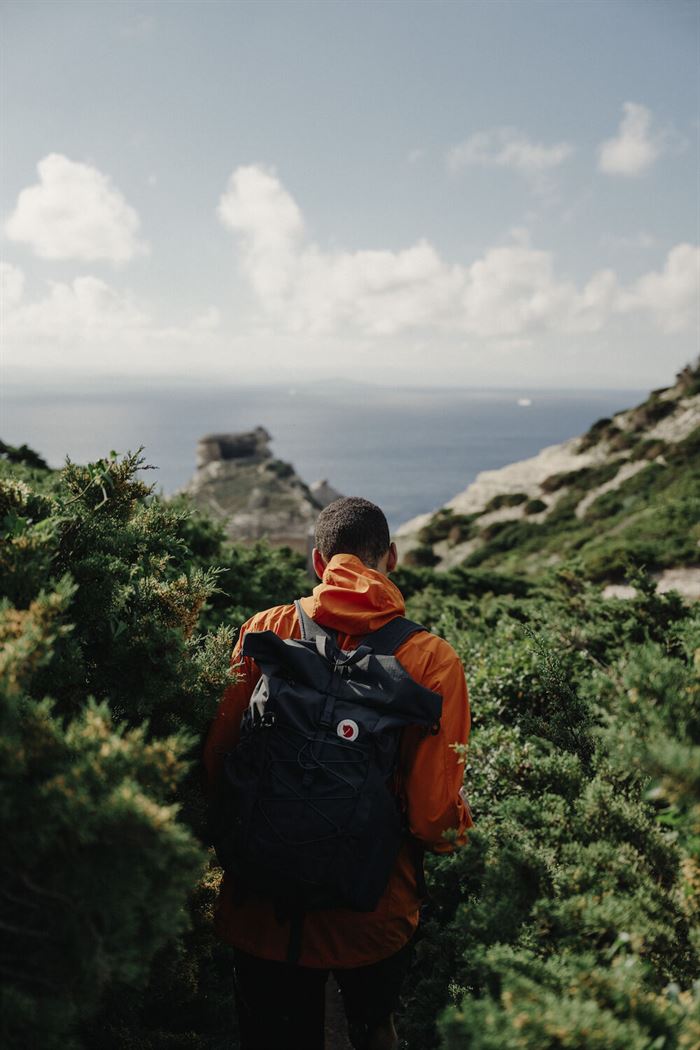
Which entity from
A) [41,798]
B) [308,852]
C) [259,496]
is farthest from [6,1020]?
[259,496]

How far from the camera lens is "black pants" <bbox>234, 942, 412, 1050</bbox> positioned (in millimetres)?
2387

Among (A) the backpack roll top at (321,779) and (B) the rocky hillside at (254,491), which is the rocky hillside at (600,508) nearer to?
(B) the rocky hillside at (254,491)

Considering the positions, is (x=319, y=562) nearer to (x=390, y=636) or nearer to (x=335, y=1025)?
(x=390, y=636)

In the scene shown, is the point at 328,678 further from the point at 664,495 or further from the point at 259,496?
the point at 259,496

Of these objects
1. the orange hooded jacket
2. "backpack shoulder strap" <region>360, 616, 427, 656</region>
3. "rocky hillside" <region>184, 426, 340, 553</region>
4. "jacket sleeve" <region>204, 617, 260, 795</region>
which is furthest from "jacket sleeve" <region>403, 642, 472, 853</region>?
"rocky hillside" <region>184, 426, 340, 553</region>

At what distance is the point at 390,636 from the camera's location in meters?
2.56

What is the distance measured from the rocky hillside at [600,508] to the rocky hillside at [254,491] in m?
8.36

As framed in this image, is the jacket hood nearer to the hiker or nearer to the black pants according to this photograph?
the hiker

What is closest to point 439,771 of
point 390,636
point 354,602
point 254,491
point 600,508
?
point 390,636

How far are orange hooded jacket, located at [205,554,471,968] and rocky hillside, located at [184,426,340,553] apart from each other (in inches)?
1112

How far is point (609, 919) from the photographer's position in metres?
1.91

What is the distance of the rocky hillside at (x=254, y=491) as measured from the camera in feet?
130

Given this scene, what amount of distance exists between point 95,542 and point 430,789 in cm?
186

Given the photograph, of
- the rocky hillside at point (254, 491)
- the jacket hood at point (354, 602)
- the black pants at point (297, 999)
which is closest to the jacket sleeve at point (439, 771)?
the jacket hood at point (354, 602)
